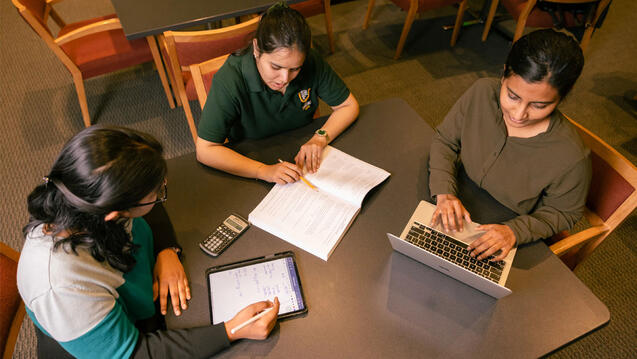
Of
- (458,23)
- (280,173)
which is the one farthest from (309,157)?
(458,23)

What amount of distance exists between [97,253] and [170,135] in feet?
5.92

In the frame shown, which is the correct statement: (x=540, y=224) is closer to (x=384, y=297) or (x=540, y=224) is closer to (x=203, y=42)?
(x=384, y=297)

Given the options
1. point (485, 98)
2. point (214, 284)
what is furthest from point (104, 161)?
point (485, 98)

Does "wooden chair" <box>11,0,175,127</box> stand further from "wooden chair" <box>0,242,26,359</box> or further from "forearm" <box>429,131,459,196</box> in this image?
"forearm" <box>429,131,459,196</box>

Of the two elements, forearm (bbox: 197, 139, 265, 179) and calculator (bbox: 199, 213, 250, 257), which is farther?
forearm (bbox: 197, 139, 265, 179)

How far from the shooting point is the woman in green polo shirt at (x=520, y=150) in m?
0.92

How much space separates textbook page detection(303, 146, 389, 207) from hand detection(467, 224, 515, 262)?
1.11 ft

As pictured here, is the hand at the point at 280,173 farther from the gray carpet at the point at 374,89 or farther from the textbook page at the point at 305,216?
the gray carpet at the point at 374,89

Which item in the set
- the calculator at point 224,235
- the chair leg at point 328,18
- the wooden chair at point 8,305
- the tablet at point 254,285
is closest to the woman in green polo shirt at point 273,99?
the calculator at point 224,235

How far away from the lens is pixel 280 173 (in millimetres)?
1156

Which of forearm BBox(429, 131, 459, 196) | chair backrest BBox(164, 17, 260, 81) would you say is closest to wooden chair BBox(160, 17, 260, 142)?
chair backrest BBox(164, 17, 260, 81)

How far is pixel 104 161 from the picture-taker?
71cm

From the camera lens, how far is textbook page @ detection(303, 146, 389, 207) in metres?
1.14

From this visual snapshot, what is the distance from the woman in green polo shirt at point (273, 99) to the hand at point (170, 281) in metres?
0.34
